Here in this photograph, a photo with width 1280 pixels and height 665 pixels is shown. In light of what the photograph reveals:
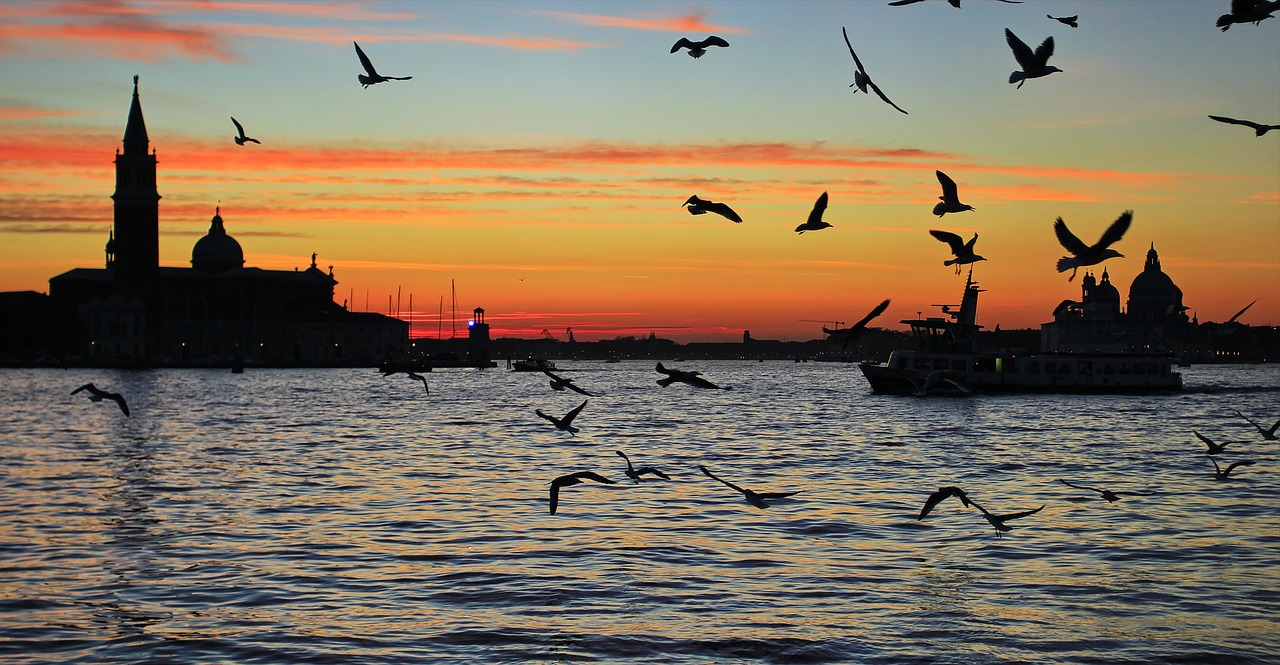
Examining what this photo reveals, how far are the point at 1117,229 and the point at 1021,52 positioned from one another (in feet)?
6.16

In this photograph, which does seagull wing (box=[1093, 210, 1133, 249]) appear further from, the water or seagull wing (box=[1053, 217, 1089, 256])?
the water

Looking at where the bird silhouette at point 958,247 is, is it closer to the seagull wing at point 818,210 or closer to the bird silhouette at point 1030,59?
the seagull wing at point 818,210

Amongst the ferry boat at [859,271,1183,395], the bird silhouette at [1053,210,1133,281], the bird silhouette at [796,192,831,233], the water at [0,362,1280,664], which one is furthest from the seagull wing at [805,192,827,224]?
the ferry boat at [859,271,1183,395]

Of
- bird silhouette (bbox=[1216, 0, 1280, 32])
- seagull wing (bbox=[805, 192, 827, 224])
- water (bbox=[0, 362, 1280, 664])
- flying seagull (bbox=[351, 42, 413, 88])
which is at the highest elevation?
flying seagull (bbox=[351, 42, 413, 88])

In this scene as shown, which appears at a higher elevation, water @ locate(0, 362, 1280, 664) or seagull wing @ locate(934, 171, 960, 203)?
seagull wing @ locate(934, 171, 960, 203)

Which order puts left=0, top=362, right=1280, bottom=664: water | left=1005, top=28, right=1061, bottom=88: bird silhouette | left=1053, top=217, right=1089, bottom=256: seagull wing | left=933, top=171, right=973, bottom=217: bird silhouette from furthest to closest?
left=0, top=362, right=1280, bottom=664: water
left=933, top=171, right=973, bottom=217: bird silhouette
left=1053, top=217, right=1089, bottom=256: seagull wing
left=1005, top=28, right=1061, bottom=88: bird silhouette

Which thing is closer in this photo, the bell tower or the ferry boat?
the ferry boat

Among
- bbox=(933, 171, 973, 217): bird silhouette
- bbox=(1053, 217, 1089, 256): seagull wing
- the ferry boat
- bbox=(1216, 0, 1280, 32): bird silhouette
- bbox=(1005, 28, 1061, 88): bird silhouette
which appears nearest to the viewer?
bbox=(1216, 0, 1280, 32): bird silhouette

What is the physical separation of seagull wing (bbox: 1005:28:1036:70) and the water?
6.80m

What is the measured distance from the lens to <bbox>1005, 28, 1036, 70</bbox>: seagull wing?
1209 centimetres

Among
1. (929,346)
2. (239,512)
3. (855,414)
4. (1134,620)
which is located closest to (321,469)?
(239,512)

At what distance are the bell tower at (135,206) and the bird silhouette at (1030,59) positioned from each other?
195711 millimetres

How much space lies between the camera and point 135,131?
196125mm

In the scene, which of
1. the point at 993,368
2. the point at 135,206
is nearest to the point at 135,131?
the point at 135,206
